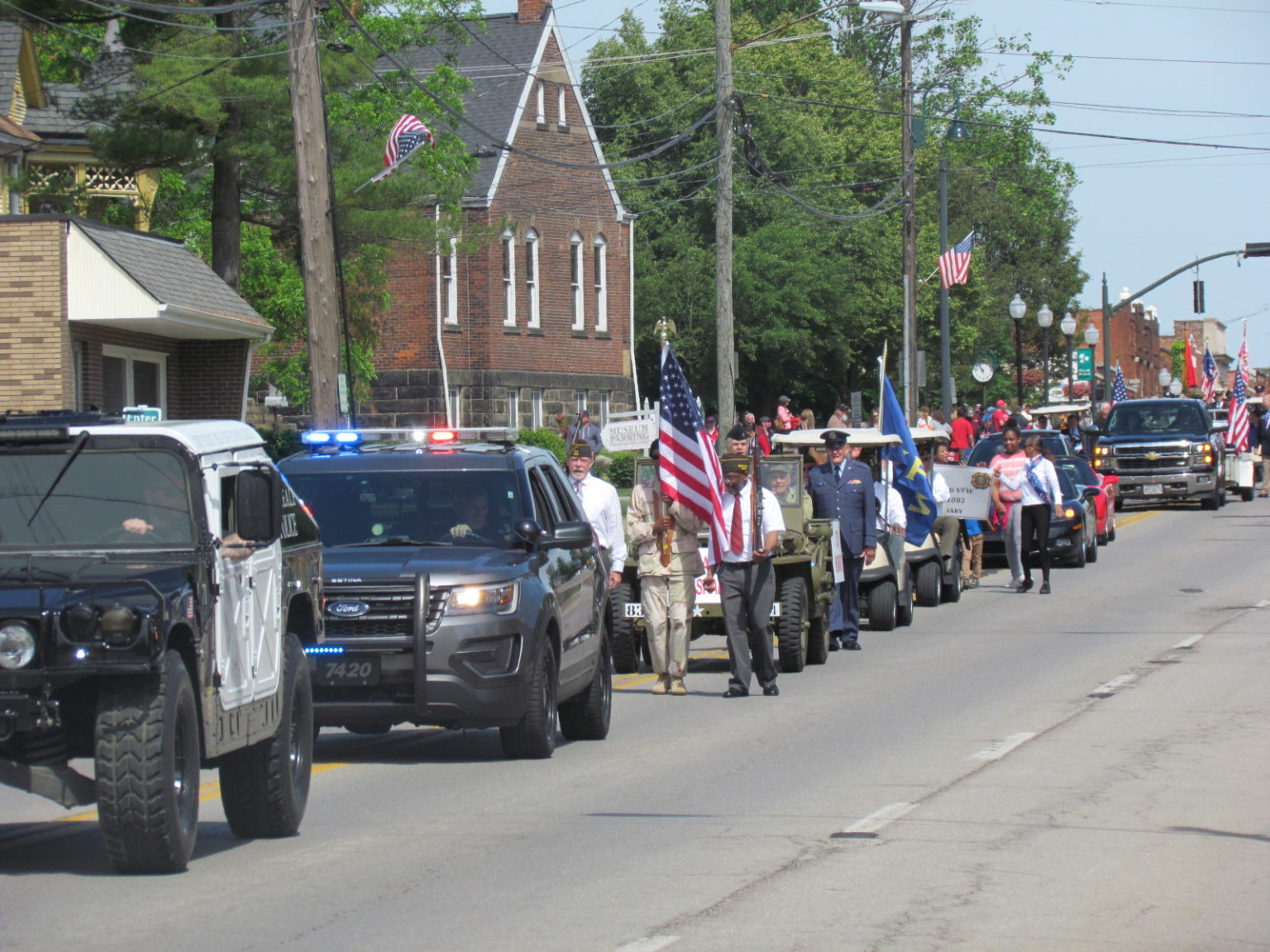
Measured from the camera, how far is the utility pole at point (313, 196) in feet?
Answer: 64.6

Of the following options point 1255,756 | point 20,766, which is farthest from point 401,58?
point 20,766

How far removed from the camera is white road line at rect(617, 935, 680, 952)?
22.4ft

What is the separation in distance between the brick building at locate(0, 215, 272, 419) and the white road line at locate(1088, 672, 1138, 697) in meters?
12.9

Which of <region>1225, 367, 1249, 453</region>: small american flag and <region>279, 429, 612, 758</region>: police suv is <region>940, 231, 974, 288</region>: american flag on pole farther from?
<region>279, 429, 612, 758</region>: police suv

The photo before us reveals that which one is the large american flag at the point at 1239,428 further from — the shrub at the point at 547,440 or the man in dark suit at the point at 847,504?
the man in dark suit at the point at 847,504

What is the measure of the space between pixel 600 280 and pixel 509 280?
4408 mm

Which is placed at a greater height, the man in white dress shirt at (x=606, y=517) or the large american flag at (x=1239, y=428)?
the large american flag at (x=1239, y=428)

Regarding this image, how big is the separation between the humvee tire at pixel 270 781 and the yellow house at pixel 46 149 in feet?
74.7

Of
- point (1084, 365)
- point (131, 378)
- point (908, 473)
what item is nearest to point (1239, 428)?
point (908, 473)

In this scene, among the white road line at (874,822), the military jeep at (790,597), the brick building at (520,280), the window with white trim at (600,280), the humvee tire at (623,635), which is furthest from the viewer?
the window with white trim at (600,280)

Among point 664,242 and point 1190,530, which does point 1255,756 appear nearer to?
point 1190,530

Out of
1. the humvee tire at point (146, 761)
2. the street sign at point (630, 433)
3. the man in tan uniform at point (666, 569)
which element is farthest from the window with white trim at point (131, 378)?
the humvee tire at point (146, 761)

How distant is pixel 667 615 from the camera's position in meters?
15.2

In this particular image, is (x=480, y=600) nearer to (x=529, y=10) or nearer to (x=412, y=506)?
(x=412, y=506)
